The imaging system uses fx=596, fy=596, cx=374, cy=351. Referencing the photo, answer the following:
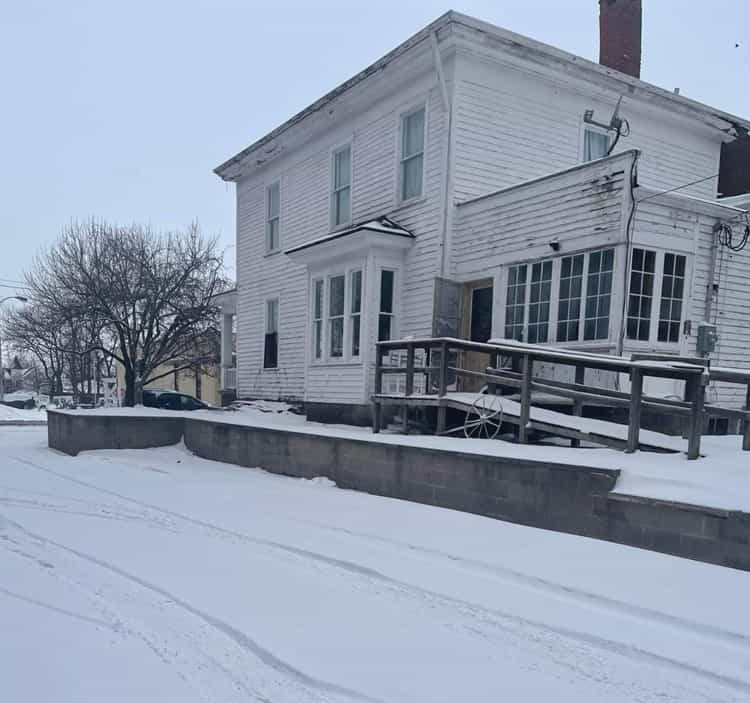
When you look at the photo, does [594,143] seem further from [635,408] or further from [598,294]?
[635,408]

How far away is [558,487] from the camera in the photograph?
5.40 m

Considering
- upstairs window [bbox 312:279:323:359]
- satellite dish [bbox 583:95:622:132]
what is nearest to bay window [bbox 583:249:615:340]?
satellite dish [bbox 583:95:622:132]

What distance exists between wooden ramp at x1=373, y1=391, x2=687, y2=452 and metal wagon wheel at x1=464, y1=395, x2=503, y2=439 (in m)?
0.01

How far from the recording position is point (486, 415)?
7.19 m

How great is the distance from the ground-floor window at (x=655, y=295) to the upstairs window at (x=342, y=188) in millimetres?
6643

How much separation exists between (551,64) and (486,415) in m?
7.34

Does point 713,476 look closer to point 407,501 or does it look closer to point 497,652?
point 497,652

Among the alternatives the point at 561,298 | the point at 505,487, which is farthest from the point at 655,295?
the point at 505,487

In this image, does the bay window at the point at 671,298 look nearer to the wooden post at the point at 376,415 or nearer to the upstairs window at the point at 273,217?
the wooden post at the point at 376,415

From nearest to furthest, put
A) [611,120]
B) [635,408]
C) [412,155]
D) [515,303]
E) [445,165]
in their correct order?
[635,408]
[515,303]
[445,165]
[611,120]
[412,155]

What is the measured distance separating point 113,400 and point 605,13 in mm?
17379

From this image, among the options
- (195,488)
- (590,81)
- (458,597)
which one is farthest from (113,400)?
(458,597)

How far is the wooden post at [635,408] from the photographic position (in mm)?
5457

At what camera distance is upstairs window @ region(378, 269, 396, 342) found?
11477mm
